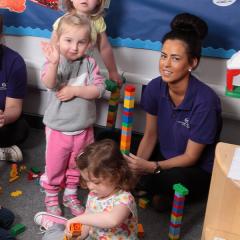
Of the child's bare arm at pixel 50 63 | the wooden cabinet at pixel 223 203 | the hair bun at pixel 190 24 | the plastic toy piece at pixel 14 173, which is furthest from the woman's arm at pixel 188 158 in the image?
the plastic toy piece at pixel 14 173

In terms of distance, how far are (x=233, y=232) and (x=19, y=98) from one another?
1043 mm

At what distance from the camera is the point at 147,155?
171cm

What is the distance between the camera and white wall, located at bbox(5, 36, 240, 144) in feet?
5.87

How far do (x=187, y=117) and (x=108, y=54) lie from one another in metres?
0.45

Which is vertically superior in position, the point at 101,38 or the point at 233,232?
the point at 101,38

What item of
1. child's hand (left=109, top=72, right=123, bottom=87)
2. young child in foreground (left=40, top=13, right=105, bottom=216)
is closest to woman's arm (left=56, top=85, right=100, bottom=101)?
young child in foreground (left=40, top=13, right=105, bottom=216)

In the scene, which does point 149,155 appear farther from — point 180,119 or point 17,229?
point 17,229

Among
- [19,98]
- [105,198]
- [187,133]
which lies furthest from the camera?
[19,98]

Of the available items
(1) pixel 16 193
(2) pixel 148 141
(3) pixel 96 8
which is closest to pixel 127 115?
(2) pixel 148 141

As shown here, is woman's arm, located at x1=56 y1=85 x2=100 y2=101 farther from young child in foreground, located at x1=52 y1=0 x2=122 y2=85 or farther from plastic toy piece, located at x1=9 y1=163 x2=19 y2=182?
plastic toy piece, located at x1=9 y1=163 x2=19 y2=182

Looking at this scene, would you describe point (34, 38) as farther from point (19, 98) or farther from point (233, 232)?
point (233, 232)

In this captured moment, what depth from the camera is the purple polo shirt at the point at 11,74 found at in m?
1.75

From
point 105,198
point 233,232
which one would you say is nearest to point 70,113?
point 105,198

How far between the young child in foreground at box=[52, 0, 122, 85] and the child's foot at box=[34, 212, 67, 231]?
1.98ft
